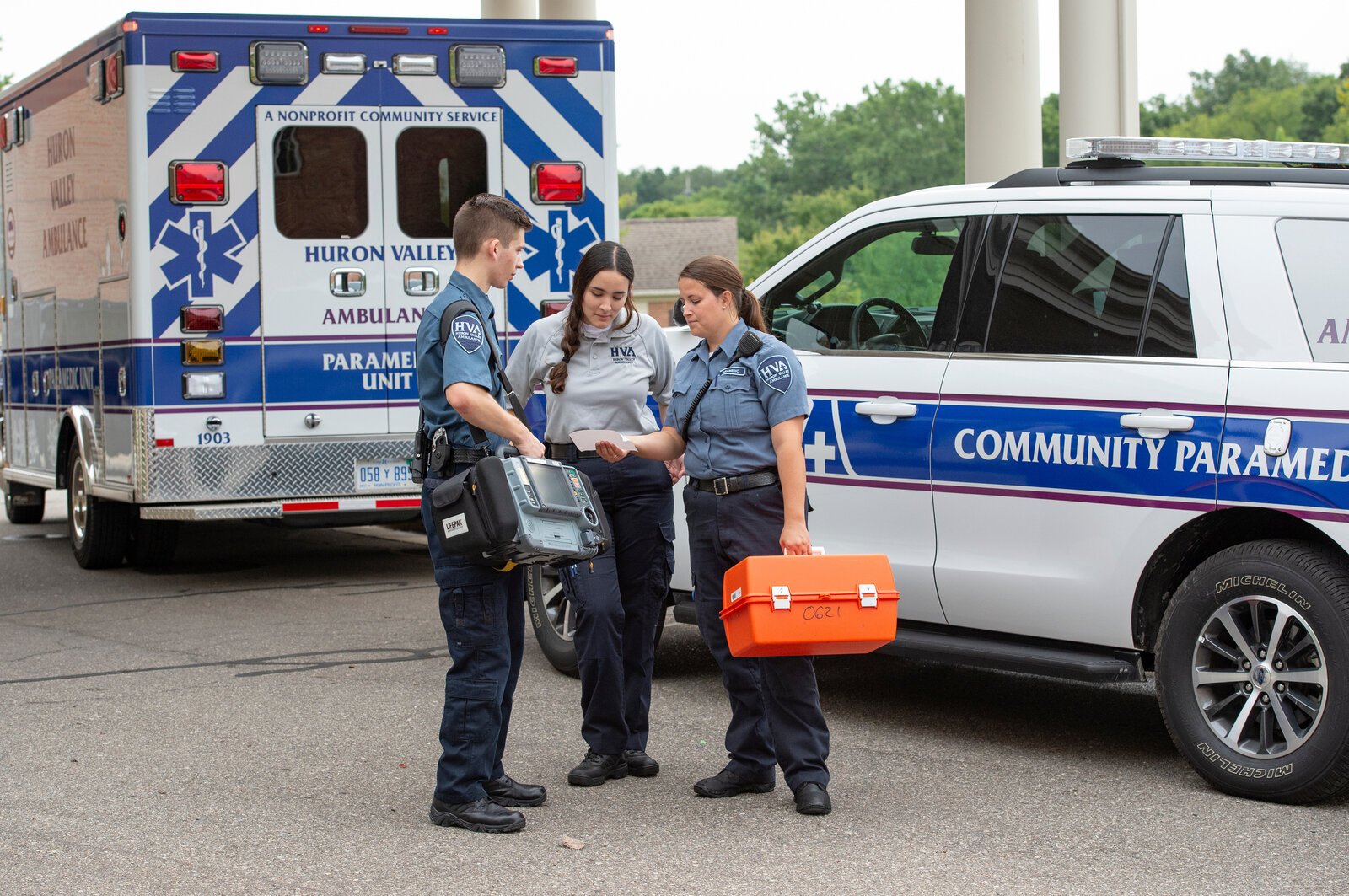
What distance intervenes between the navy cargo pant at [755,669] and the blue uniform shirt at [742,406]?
0.35 ft

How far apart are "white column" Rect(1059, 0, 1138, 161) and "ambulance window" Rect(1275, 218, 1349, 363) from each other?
32.0 ft

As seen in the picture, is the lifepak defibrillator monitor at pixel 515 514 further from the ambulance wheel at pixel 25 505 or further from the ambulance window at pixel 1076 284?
the ambulance wheel at pixel 25 505

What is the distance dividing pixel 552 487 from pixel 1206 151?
9.16 feet

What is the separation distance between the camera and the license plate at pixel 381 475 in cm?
1034

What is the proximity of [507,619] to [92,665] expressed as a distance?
3.54 metres

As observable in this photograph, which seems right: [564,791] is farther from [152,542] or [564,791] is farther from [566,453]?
[152,542]

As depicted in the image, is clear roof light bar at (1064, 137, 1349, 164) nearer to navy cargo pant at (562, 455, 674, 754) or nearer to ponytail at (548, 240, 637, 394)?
ponytail at (548, 240, 637, 394)

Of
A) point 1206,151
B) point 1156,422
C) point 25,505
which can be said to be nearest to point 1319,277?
point 1156,422

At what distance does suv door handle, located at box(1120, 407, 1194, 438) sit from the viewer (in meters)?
5.67

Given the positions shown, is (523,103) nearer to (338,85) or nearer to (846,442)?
(338,85)

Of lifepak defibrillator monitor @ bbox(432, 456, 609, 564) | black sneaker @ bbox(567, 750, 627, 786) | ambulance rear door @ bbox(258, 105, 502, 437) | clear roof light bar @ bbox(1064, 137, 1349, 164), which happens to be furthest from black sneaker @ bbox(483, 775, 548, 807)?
ambulance rear door @ bbox(258, 105, 502, 437)

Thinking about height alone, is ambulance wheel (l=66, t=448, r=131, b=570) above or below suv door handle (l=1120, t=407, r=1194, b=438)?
below

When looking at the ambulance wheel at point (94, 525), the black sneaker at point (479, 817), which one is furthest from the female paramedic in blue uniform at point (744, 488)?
the ambulance wheel at point (94, 525)

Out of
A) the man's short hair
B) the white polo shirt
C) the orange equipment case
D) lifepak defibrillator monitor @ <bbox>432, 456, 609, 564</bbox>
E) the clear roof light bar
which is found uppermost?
the clear roof light bar
